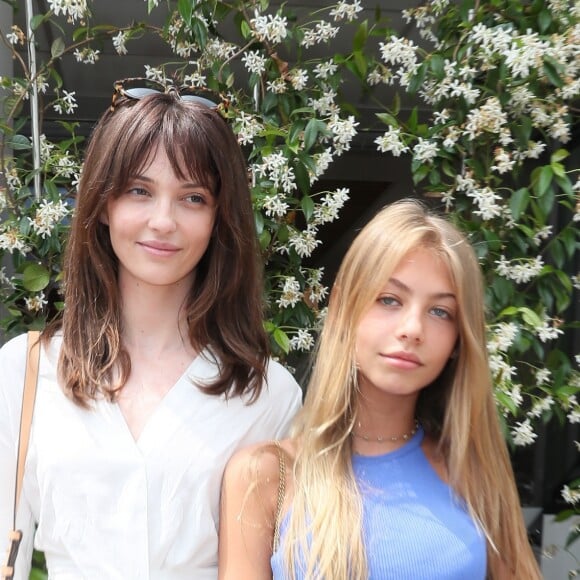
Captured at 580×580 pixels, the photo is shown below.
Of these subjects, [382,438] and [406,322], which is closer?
[406,322]

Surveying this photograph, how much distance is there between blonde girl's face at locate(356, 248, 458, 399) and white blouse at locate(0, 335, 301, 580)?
287 mm

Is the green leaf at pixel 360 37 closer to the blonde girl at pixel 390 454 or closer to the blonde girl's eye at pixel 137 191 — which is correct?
the blonde girl at pixel 390 454

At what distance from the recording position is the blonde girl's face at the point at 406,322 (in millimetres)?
1293

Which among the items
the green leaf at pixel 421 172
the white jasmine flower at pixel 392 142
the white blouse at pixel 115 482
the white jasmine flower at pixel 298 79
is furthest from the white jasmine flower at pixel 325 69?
the white blouse at pixel 115 482

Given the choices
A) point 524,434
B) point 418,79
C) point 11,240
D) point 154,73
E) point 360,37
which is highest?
point 360,37

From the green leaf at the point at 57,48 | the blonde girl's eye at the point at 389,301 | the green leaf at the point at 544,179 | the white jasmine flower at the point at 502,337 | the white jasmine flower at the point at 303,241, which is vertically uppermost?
the green leaf at the point at 57,48

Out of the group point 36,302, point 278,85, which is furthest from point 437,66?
point 36,302

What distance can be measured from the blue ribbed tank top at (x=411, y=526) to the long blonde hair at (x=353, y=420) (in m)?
0.02

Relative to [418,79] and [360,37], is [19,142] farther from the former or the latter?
[418,79]

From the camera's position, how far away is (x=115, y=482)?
129 centimetres

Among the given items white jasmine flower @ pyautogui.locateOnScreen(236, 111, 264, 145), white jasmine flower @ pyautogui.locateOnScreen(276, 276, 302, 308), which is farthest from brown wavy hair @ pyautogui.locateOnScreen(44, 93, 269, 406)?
white jasmine flower @ pyautogui.locateOnScreen(236, 111, 264, 145)

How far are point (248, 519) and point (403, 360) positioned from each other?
378 mm

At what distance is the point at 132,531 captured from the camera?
1.29 meters

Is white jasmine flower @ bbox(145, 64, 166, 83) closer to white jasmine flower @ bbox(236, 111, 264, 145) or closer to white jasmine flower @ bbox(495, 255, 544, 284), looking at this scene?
white jasmine flower @ bbox(236, 111, 264, 145)
